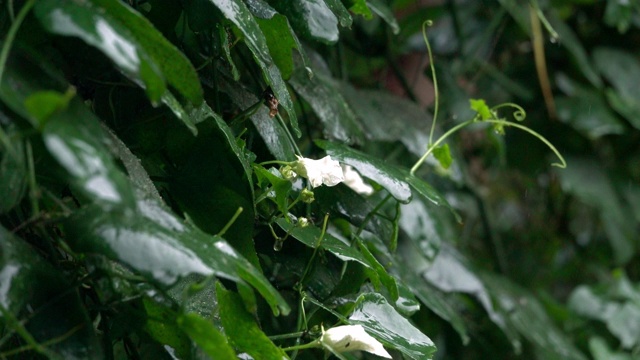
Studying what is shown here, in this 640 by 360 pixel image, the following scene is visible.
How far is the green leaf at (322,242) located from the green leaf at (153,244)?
16 cm

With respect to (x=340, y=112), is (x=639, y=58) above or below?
below

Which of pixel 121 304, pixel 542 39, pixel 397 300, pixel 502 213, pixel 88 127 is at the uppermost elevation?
pixel 88 127

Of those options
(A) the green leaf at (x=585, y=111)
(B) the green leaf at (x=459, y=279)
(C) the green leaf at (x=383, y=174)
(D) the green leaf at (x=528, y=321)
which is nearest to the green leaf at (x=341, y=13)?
(C) the green leaf at (x=383, y=174)

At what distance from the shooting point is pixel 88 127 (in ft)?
1.38

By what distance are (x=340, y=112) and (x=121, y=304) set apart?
0.40 metres

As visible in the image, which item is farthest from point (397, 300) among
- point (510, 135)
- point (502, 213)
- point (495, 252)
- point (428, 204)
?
point (502, 213)

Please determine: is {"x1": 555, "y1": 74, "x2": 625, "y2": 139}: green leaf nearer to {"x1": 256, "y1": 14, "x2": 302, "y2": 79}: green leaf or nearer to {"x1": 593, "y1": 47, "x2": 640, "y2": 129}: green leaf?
{"x1": 593, "y1": 47, "x2": 640, "y2": 129}: green leaf

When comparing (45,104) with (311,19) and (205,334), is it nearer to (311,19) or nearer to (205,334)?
(205,334)

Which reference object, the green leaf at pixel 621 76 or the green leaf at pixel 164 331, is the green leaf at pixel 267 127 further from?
the green leaf at pixel 621 76

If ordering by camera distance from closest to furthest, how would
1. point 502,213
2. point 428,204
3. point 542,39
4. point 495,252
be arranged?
point 428,204 → point 495,252 → point 542,39 → point 502,213

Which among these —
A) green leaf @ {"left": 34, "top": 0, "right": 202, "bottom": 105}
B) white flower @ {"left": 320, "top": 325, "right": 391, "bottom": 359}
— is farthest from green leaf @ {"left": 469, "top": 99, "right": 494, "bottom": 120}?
green leaf @ {"left": 34, "top": 0, "right": 202, "bottom": 105}

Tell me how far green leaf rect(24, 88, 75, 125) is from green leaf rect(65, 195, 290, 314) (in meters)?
0.07

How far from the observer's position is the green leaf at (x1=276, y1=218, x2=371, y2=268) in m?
0.65

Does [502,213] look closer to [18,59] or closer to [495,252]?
[495,252]
